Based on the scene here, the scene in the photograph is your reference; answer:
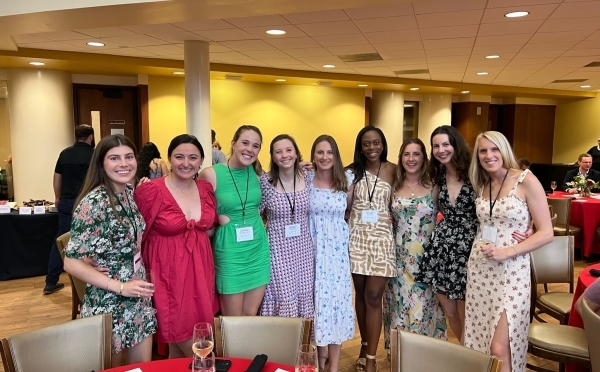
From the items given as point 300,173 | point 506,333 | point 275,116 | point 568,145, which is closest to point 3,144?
point 275,116

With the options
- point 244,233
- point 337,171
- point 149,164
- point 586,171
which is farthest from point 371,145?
point 586,171

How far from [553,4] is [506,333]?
9.47 ft

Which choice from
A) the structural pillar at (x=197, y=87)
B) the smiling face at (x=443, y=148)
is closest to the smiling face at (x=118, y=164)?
the smiling face at (x=443, y=148)

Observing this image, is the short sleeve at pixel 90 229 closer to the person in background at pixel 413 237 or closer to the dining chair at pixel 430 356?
the dining chair at pixel 430 356

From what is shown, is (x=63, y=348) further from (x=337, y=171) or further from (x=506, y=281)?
(x=506, y=281)

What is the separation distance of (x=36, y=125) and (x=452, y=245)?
6438 millimetres

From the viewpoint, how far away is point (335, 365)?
2.84m

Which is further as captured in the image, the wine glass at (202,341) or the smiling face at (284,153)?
the smiling face at (284,153)

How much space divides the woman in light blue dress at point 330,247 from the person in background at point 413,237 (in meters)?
0.35

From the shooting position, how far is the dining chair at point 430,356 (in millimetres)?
1576

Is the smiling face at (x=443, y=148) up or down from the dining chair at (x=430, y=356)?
up

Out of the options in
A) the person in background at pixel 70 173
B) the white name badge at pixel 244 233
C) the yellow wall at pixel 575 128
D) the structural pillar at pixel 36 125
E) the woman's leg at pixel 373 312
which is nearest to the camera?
the white name badge at pixel 244 233

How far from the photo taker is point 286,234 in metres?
2.60

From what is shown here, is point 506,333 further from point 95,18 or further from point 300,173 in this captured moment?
point 95,18
